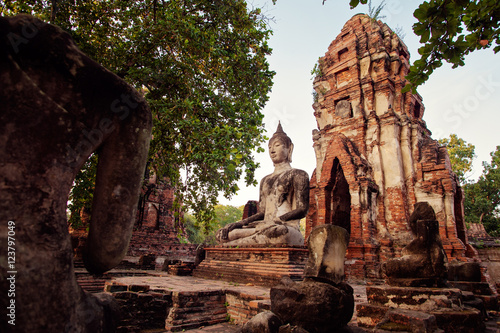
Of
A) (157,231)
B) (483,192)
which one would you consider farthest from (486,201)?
(157,231)

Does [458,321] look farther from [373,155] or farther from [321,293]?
[373,155]

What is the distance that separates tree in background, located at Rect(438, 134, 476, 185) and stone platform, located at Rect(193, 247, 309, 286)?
21.0m

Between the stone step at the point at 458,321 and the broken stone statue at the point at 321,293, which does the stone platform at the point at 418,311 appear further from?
the broken stone statue at the point at 321,293

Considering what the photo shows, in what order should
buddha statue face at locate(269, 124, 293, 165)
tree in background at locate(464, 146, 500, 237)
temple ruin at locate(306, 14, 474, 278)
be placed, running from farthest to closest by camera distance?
tree in background at locate(464, 146, 500, 237)
temple ruin at locate(306, 14, 474, 278)
buddha statue face at locate(269, 124, 293, 165)

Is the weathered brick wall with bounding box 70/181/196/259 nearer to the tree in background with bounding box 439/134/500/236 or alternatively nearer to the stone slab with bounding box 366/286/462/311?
the stone slab with bounding box 366/286/462/311

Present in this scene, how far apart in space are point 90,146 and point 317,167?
11.2 metres

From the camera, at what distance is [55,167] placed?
1123mm

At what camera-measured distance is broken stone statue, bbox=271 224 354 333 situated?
216 cm

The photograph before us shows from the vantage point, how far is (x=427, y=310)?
283 centimetres

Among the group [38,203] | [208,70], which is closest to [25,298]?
[38,203]

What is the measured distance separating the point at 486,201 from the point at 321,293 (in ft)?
73.1

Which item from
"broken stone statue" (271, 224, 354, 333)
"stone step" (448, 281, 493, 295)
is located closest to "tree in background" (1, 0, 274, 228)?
"broken stone statue" (271, 224, 354, 333)

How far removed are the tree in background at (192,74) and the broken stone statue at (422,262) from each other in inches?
104

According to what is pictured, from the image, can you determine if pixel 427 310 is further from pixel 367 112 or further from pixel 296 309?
pixel 367 112
